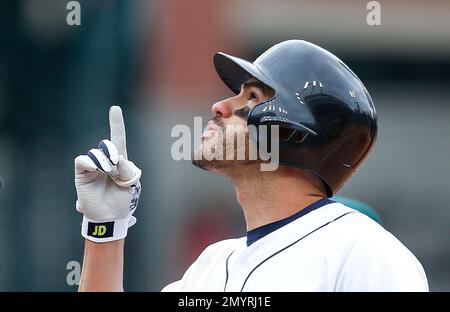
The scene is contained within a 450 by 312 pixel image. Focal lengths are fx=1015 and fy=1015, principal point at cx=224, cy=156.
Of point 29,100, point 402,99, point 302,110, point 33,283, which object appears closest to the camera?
point 302,110

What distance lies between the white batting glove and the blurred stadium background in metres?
4.84

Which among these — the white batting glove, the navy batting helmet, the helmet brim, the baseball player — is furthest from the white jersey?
the helmet brim

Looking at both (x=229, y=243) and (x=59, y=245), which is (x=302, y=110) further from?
(x=59, y=245)

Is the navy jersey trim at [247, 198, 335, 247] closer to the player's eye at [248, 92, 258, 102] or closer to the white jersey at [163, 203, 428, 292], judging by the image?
the white jersey at [163, 203, 428, 292]

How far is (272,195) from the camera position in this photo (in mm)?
2662

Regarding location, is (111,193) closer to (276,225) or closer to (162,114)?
(276,225)

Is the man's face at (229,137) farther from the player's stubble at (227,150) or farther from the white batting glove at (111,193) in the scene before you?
the white batting glove at (111,193)

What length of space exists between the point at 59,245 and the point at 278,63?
554cm

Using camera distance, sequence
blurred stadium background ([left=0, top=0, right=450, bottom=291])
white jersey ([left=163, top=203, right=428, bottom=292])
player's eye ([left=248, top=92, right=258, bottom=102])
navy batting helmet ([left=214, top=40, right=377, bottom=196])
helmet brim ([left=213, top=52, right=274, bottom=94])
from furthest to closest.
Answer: blurred stadium background ([left=0, top=0, right=450, bottom=291])
helmet brim ([left=213, top=52, right=274, bottom=94])
player's eye ([left=248, top=92, right=258, bottom=102])
navy batting helmet ([left=214, top=40, right=377, bottom=196])
white jersey ([left=163, top=203, right=428, bottom=292])

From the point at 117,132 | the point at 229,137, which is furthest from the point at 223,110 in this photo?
the point at 117,132

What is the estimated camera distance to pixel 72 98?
27.3ft

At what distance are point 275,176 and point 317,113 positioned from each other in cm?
20

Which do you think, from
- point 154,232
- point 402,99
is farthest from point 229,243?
point 402,99

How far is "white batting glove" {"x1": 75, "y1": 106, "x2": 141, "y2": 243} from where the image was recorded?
277 cm
